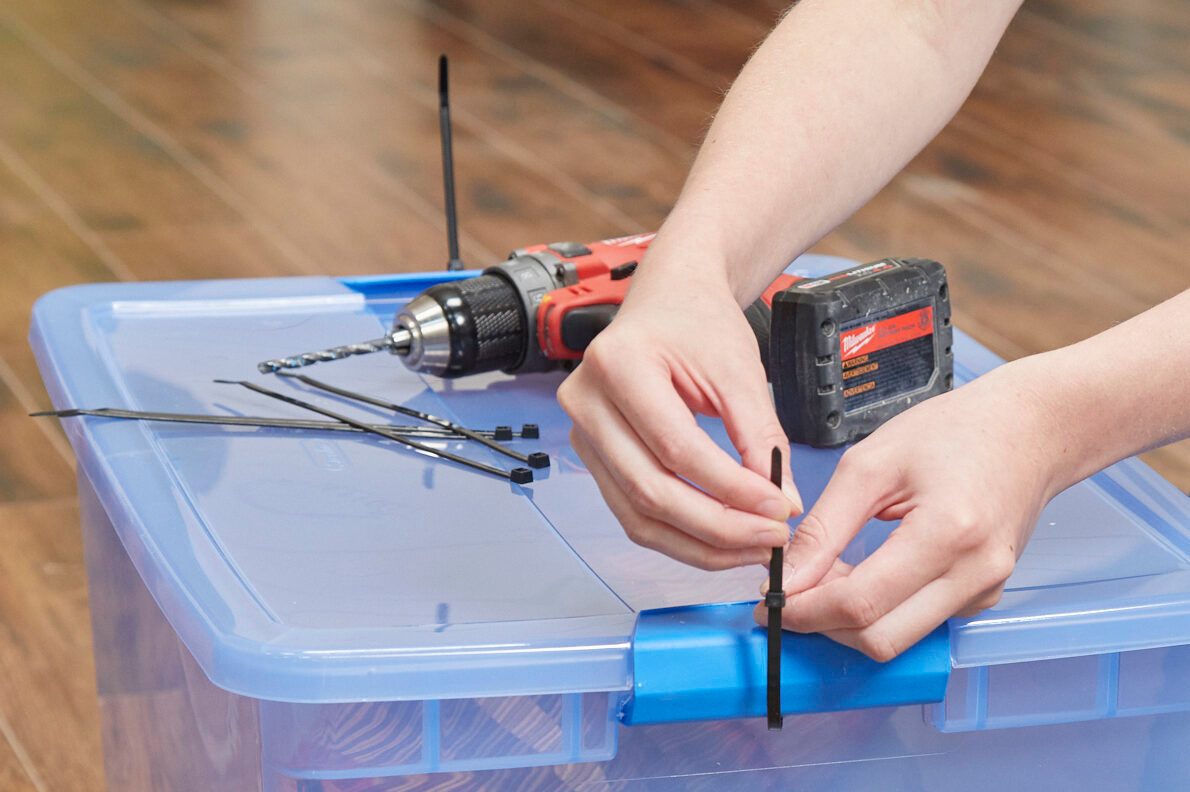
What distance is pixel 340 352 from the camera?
0.72 meters

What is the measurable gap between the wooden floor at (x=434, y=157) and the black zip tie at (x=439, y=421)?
48 cm

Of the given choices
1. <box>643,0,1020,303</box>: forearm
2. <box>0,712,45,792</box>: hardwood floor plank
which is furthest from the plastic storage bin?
<box>0,712,45,792</box>: hardwood floor plank

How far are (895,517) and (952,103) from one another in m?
0.27

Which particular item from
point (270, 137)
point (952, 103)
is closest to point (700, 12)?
point (270, 137)

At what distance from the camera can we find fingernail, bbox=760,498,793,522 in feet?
1.55

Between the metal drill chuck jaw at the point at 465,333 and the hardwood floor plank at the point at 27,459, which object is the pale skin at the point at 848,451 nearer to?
the metal drill chuck jaw at the point at 465,333

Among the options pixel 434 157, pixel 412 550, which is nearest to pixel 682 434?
pixel 412 550

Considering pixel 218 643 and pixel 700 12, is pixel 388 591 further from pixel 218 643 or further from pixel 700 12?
pixel 700 12

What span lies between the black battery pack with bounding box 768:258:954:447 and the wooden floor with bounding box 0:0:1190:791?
0.64m

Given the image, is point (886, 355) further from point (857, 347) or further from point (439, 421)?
point (439, 421)

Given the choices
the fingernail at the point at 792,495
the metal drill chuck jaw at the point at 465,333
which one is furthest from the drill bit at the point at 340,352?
the fingernail at the point at 792,495

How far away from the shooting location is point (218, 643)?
1.60ft

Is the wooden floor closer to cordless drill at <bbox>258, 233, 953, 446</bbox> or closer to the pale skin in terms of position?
cordless drill at <bbox>258, 233, 953, 446</bbox>

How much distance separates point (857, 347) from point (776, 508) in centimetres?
20
